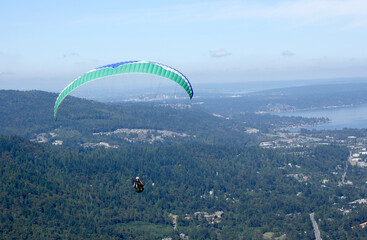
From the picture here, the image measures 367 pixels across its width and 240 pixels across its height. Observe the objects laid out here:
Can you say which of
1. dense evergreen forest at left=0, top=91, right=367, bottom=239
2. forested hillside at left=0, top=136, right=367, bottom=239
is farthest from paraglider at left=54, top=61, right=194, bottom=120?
forested hillside at left=0, top=136, right=367, bottom=239

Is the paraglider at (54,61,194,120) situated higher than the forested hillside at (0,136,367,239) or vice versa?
the paraglider at (54,61,194,120)

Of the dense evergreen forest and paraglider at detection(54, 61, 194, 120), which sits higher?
paraglider at detection(54, 61, 194, 120)

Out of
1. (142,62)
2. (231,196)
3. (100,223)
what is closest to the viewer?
(142,62)

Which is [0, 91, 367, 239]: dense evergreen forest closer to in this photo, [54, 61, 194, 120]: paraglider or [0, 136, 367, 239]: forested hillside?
[0, 136, 367, 239]: forested hillside

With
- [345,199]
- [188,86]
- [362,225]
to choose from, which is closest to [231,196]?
[345,199]

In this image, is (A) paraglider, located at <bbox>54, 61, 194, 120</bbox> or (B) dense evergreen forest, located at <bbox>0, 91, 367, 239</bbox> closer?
(A) paraglider, located at <bbox>54, 61, 194, 120</bbox>

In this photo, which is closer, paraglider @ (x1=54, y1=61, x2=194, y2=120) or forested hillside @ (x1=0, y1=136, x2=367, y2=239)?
paraglider @ (x1=54, y1=61, x2=194, y2=120)

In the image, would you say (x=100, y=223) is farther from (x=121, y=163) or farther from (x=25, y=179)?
(x=121, y=163)

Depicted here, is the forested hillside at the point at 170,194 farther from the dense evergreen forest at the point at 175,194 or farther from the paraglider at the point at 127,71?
the paraglider at the point at 127,71

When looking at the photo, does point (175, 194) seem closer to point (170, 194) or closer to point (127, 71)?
point (170, 194)
